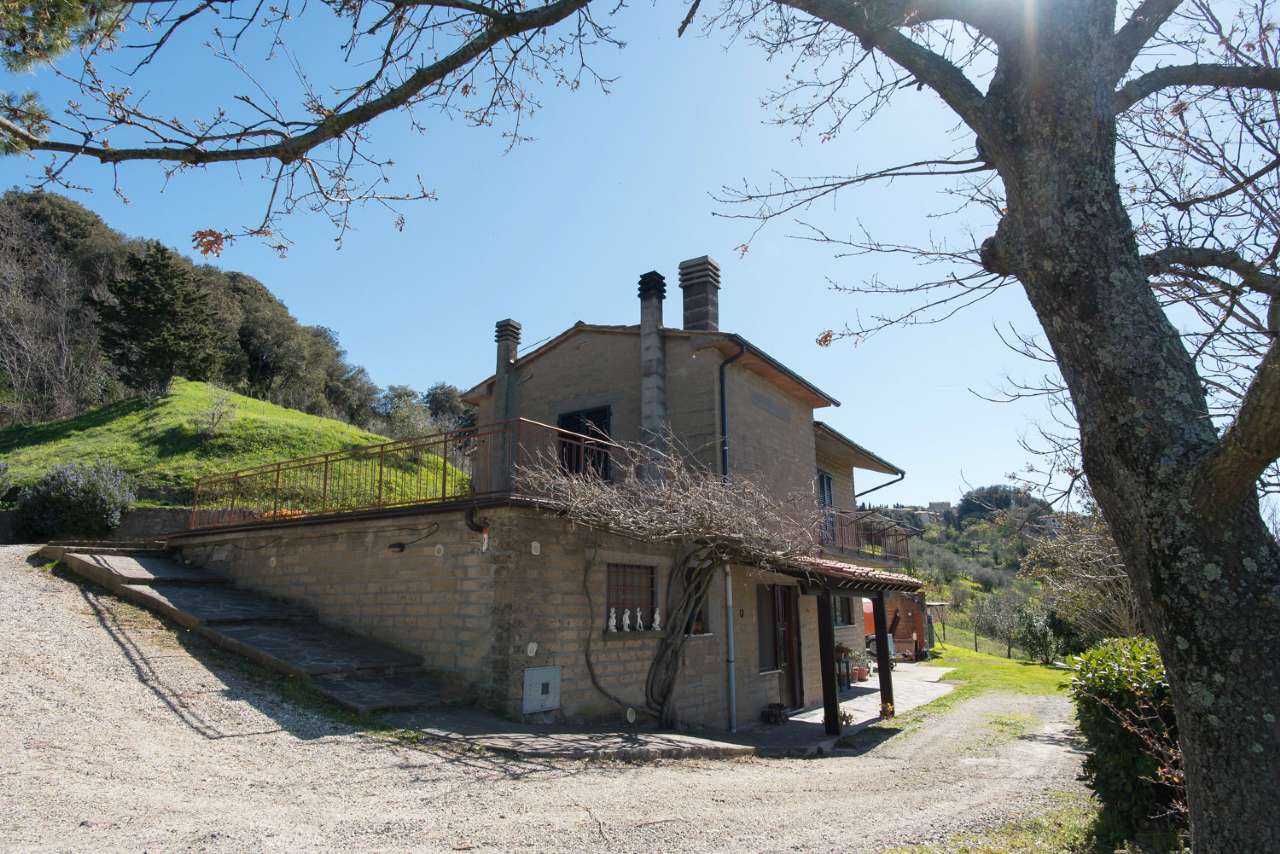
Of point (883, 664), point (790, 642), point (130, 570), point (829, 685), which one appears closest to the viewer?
point (130, 570)

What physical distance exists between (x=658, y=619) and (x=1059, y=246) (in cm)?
956

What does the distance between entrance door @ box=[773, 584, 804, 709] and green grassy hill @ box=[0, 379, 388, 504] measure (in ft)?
50.9

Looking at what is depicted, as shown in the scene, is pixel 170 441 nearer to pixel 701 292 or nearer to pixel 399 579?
pixel 399 579

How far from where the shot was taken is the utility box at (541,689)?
917 centimetres

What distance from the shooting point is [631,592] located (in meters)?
11.4

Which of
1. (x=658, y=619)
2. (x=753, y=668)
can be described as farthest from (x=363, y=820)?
(x=753, y=668)

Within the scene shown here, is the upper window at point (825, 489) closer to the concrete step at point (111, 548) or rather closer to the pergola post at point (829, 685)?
the pergola post at point (829, 685)

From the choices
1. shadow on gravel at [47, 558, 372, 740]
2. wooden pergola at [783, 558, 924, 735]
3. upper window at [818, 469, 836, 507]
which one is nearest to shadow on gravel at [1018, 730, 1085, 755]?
wooden pergola at [783, 558, 924, 735]

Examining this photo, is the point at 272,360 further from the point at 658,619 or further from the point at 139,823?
the point at 139,823

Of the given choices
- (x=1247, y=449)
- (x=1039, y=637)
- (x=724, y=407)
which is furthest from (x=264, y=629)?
(x=1039, y=637)

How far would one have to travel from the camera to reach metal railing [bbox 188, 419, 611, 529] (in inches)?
419

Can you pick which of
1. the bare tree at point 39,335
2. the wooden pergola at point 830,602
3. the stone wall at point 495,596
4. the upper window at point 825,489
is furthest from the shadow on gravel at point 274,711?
the bare tree at point 39,335

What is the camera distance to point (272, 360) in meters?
40.4

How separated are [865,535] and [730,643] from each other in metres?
10.9
